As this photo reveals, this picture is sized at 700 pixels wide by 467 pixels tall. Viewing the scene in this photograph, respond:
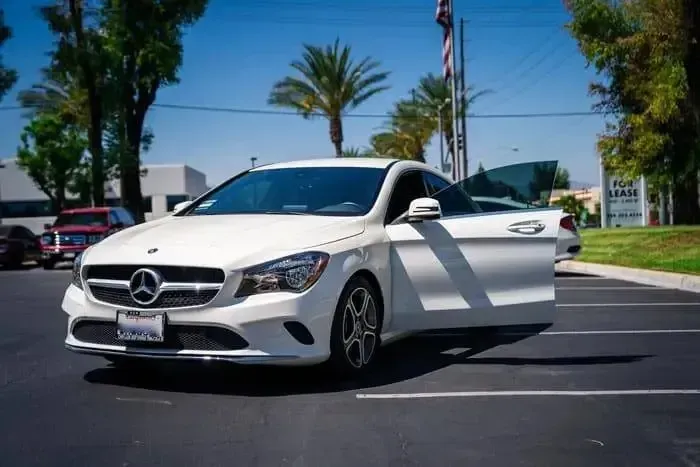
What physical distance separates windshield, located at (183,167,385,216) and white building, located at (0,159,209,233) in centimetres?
5069

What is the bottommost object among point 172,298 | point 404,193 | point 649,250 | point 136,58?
point 649,250

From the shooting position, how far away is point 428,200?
6430mm

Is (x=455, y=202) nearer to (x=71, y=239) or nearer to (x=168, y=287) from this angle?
(x=168, y=287)

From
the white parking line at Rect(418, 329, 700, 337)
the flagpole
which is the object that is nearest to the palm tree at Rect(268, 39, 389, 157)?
the flagpole

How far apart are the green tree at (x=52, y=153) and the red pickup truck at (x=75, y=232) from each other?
22980 millimetres

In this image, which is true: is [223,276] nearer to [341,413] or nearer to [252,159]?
[341,413]

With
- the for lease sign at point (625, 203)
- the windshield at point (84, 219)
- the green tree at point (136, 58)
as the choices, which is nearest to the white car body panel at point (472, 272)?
the windshield at point (84, 219)

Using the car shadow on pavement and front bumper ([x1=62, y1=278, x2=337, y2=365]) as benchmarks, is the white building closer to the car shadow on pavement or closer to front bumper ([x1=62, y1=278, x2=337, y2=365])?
the car shadow on pavement

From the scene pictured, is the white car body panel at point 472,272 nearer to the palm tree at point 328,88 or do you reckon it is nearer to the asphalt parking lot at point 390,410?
the asphalt parking lot at point 390,410

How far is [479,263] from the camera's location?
667 centimetres

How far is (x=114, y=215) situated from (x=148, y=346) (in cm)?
1980

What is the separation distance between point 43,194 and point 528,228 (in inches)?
2199

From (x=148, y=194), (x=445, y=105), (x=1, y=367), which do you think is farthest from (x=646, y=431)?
(x=148, y=194)

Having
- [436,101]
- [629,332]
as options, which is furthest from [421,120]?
[629,332]
